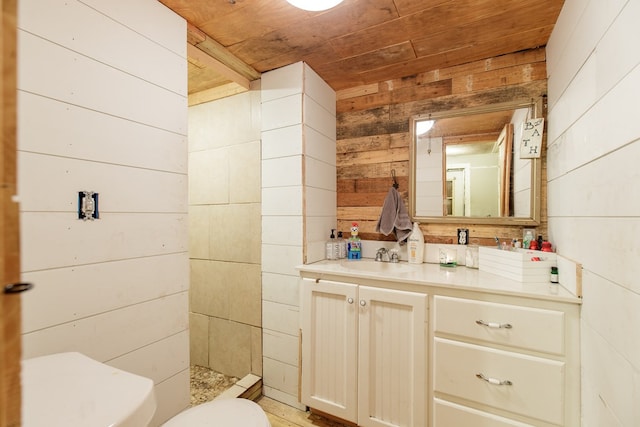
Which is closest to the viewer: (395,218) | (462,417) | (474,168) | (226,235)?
(462,417)

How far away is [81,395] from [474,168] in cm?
203

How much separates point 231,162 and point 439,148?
149 cm

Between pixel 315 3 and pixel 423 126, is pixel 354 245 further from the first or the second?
pixel 315 3

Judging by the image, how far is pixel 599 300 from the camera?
93 cm

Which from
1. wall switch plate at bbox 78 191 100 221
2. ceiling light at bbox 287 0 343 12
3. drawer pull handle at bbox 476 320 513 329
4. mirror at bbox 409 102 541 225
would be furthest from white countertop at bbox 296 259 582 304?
ceiling light at bbox 287 0 343 12

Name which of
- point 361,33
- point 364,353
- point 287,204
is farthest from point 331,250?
point 361,33

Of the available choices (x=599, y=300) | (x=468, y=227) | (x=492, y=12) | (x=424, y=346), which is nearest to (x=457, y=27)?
(x=492, y=12)

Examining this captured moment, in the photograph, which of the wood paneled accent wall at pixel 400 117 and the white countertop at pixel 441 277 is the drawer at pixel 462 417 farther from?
the wood paneled accent wall at pixel 400 117

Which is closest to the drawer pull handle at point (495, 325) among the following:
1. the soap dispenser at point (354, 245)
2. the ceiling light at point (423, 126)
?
the soap dispenser at point (354, 245)

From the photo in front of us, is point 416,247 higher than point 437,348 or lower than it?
higher

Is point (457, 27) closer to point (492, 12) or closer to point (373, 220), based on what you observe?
point (492, 12)

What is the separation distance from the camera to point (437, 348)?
4.37 ft

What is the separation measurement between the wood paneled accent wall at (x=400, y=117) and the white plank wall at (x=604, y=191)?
0.39 m

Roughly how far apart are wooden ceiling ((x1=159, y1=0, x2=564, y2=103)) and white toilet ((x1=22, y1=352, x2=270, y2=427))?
1.49 meters
